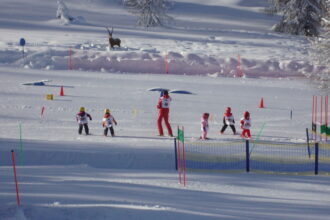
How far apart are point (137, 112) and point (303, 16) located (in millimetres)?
28288

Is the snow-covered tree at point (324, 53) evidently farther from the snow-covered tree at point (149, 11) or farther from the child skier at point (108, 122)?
the snow-covered tree at point (149, 11)

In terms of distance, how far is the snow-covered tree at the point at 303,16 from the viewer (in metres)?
48.7

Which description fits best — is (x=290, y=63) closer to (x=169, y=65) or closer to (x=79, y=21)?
(x=169, y=65)

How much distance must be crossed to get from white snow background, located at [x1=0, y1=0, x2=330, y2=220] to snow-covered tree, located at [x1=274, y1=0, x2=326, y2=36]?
1787 millimetres

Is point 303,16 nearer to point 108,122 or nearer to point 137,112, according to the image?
point 137,112

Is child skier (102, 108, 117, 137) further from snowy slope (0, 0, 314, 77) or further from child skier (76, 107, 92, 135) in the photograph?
snowy slope (0, 0, 314, 77)

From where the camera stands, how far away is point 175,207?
11.0 meters

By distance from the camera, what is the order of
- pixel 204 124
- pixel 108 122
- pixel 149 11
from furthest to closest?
pixel 149 11, pixel 108 122, pixel 204 124

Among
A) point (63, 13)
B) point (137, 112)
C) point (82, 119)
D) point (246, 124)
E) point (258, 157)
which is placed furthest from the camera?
point (63, 13)

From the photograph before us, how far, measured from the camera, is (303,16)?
162 feet

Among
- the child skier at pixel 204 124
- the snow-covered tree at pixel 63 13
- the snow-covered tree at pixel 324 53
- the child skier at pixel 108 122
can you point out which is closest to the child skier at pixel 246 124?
the child skier at pixel 204 124

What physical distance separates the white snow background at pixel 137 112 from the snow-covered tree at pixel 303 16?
1.79 m

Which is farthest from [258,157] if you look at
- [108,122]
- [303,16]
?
[303,16]

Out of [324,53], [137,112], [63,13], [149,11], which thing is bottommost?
[137,112]
